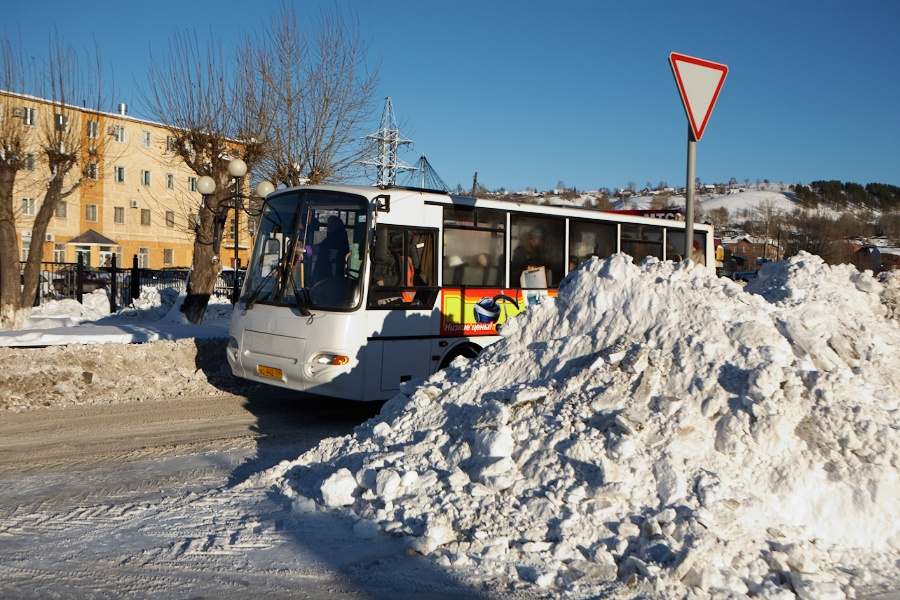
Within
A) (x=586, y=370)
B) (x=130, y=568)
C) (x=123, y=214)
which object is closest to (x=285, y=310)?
(x=586, y=370)

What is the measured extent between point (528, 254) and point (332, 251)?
10.2ft

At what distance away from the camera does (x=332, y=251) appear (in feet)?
31.8

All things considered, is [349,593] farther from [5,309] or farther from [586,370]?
[5,309]

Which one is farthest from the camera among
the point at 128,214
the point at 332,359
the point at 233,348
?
the point at 128,214

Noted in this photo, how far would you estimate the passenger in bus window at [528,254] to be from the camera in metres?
11.3

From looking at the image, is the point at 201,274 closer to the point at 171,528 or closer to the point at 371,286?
the point at 371,286

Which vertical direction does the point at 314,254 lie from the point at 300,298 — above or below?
above

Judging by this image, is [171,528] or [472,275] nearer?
[171,528]

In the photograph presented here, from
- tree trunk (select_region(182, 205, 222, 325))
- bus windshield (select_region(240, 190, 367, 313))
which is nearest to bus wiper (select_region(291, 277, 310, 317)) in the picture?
bus windshield (select_region(240, 190, 367, 313))

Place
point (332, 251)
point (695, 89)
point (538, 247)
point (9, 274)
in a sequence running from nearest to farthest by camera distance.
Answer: point (695, 89), point (332, 251), point (538, 247), point (9, 274)

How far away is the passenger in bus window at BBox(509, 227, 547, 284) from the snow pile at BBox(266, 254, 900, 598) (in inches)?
148

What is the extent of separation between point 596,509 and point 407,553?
4.14 feet

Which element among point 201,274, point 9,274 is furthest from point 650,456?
point 9,274

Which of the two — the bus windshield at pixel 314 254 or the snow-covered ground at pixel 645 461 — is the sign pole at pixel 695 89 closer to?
the snow-covered ground at pixel 645 461
